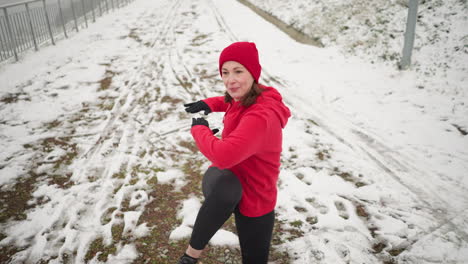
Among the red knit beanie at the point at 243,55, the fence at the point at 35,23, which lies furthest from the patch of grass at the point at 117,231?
the fence at the point at 35,23

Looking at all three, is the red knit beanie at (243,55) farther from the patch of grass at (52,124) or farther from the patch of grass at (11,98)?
the patch of grass at (11,98)

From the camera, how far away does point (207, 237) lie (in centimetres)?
188

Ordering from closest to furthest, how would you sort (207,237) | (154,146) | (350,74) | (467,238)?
(207,237) → (467,238) → (154,146) → (350,74)

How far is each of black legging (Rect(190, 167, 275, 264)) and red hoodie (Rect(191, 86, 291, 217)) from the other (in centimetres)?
8

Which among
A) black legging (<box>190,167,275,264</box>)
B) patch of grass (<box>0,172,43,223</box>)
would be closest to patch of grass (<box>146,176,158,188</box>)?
patch of grass (<box>0,172,43,223</box>)

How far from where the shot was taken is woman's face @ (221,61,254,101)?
1.80 meters

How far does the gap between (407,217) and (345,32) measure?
7.19m

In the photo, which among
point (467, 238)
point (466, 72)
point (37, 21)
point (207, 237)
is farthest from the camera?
point (37, 21)

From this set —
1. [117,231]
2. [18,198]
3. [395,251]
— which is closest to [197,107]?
[117,231]

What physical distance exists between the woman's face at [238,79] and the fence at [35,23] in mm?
8143

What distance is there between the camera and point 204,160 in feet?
13.5

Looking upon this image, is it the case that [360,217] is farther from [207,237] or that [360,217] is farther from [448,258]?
[207,237]

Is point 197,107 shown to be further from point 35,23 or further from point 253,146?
point 35,23

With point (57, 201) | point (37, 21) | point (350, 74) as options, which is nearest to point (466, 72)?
point (350, 74)
